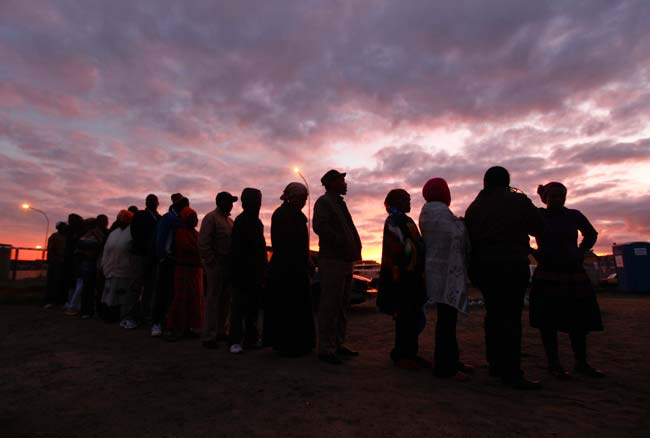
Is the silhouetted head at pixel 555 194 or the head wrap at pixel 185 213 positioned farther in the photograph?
the head wrap at pixel 185 213

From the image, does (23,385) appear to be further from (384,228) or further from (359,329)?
(359,329)

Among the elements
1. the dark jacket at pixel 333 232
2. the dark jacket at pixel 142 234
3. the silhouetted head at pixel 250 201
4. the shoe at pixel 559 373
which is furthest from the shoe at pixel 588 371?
the dark jacket at pixel 142 234

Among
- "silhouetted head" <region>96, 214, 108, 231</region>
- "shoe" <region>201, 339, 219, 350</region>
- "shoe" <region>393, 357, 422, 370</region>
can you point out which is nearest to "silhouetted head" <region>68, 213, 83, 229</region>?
"silhouetted head" <region>96, 214, 108, 231</region>

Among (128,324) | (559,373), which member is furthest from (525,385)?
(128,324)

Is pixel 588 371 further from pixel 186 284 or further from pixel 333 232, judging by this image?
pixel 186 284

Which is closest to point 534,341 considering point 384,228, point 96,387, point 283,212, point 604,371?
point 604,371

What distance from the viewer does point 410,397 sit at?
303 centimetres

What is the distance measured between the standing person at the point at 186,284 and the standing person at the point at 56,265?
16.7 feet

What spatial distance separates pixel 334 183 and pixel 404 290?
1.45 m

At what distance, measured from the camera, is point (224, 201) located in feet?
18.2

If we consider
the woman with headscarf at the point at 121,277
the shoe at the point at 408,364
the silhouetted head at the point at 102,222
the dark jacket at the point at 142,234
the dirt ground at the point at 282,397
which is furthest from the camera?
the silhouetted head at the point at 102,222

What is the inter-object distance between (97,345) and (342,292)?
319cm

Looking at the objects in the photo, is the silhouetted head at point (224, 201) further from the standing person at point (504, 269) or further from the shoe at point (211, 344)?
the standing person at point (504, 269)

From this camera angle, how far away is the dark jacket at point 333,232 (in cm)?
433
